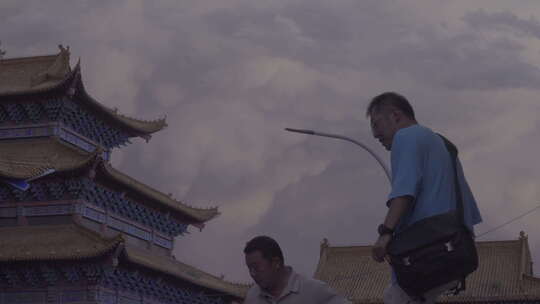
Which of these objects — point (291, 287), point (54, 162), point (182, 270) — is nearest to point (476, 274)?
point (182, 270)

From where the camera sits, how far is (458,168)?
17.3 feet

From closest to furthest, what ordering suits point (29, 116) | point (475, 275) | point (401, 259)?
point (401, 259), point (29, 116), point (475, 275)

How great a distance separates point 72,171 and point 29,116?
402 cm

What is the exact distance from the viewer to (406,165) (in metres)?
5.01

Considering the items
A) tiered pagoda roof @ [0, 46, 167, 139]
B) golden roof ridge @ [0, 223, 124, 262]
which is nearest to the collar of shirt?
golden roof ridge @ [0, 223, 124, 262]

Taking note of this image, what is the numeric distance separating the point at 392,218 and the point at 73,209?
2443 centimetres

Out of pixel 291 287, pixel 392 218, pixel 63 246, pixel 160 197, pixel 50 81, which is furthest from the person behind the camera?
pixel 160 197

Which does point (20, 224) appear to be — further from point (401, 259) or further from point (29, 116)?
point (401, 259)

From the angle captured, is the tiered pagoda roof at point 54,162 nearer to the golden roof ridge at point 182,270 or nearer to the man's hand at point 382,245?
the golden roof ridge at point 182,270

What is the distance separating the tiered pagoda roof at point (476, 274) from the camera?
143ft

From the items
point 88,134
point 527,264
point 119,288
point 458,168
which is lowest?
point 527,264

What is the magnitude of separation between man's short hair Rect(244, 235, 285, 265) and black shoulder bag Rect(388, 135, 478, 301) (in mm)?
670

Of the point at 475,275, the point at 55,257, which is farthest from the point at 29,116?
the point at 475,275

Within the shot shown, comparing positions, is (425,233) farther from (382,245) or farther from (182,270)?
(182,270)
